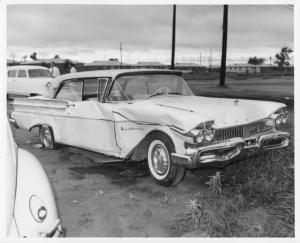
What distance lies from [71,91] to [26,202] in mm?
3212

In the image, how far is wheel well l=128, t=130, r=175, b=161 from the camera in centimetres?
A: 385

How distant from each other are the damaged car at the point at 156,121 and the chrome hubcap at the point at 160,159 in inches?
0.4

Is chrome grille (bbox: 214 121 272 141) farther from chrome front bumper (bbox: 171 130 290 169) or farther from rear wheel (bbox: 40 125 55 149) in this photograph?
rear wheel (bbox: 40 125 55 149)

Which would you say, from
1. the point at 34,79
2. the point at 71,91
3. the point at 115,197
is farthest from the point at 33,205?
the point at 34,79

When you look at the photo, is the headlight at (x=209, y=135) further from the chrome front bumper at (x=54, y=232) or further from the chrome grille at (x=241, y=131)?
the chrome front bumper at (x=54, y=232)

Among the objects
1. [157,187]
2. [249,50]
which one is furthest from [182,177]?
[249,50]

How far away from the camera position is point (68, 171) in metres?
4.61

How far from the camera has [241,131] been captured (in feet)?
13.0

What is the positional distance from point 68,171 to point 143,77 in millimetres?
1555

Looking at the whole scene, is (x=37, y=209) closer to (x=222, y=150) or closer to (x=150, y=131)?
(x=150, y=131)

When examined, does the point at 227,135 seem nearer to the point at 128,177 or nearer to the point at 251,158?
A: the point at 251,158

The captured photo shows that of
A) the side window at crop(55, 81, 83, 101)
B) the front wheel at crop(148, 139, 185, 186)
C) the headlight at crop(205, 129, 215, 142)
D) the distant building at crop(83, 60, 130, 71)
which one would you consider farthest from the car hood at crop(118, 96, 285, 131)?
the side window at crop(55, 81, 83, 101)

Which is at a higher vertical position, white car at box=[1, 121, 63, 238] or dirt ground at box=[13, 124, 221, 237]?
white car at box=[1, 121, 63, 238]

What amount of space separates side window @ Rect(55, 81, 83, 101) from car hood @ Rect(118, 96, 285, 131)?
45.8 inches
